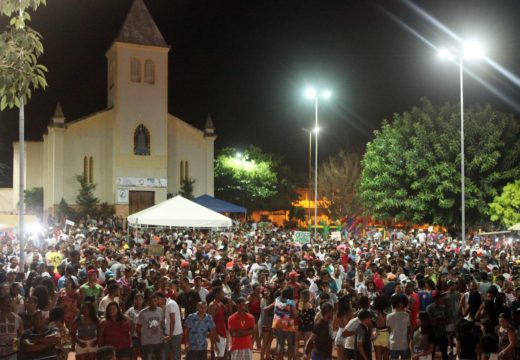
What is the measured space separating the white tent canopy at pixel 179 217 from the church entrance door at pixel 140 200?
2409 cm

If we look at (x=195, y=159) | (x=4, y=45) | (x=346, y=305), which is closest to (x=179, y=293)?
(x=346, y=305)

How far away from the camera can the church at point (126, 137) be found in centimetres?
4256

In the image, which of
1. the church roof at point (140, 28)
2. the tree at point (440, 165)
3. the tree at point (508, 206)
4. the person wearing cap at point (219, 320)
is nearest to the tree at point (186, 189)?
the church roof at point (140, 28)

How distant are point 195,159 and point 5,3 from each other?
3966 cm

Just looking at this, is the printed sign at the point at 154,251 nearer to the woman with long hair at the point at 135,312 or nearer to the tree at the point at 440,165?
the woman with long hair at the point at 135,312

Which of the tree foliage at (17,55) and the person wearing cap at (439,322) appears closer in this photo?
the tree foliage at (17,55)

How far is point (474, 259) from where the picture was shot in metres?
19.7

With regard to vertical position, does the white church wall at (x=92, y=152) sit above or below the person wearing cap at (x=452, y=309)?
above

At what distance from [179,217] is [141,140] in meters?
26.3

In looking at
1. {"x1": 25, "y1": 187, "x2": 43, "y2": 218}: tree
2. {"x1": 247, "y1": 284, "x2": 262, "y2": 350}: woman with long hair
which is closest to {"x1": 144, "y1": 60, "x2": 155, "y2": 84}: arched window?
{"x1": 25, "y1": 187, "x2": 43, "y2": 218}: tree

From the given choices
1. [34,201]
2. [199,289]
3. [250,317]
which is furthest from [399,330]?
[34,201]

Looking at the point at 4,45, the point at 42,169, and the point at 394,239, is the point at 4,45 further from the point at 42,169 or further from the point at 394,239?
the point at 42,169

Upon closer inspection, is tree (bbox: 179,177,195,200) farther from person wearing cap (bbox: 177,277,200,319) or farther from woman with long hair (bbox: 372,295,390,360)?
woman with long hair (bbox: 372,295,390,360)

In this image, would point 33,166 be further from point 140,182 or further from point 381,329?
point 381,329
